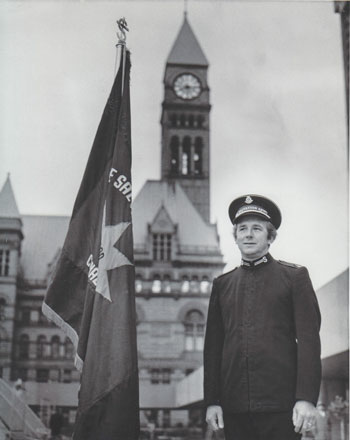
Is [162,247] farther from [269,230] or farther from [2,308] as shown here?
[269,230]

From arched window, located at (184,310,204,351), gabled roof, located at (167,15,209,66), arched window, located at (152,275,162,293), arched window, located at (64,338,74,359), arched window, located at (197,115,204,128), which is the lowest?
arched window, located at (64,338,74,359)

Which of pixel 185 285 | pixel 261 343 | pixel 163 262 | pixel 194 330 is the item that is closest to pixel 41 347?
pixel 163 262

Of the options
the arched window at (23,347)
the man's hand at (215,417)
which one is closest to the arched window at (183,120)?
the arched window at (23,347)

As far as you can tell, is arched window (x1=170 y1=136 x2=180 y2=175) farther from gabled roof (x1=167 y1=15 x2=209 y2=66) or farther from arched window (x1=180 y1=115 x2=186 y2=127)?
gabled roof (x1=167 y1=15 x2=209 y2=66)

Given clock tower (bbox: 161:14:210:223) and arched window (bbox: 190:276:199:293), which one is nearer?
arched window (bbox: 190:276:199:293)

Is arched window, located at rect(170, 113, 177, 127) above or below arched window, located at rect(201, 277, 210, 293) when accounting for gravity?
above

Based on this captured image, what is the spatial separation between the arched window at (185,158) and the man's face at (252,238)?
33.2 meters

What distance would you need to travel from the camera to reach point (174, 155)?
3709 centimetres

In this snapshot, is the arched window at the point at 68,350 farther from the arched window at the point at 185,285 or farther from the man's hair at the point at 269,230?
the man's hair at the point at 269,230

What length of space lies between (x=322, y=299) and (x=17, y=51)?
5.05 metres

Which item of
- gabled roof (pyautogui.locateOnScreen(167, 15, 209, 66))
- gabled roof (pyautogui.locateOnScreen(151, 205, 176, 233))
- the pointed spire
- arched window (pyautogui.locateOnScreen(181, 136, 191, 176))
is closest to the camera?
the pointed spire

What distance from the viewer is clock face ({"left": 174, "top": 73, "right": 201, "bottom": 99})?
3569 cm

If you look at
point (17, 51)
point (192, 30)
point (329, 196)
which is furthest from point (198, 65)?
point (17, 51)

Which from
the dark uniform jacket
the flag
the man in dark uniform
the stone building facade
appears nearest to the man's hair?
the man in dark uniform
